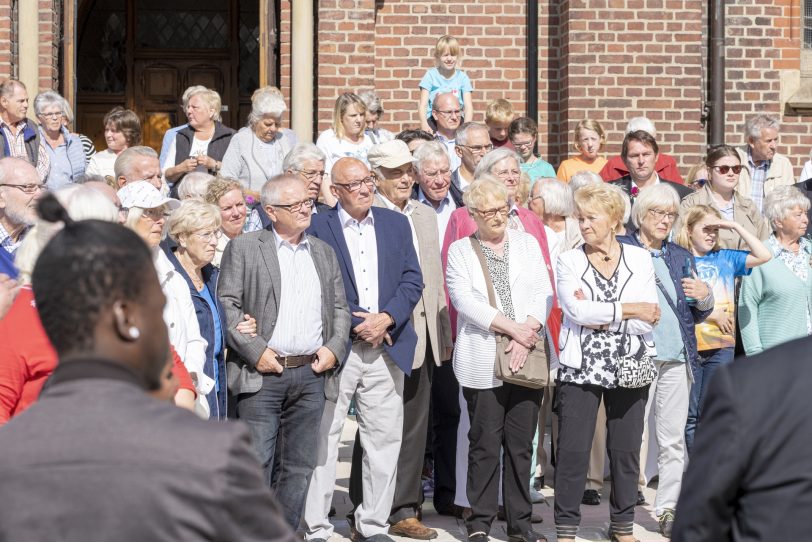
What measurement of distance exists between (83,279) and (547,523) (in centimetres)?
521

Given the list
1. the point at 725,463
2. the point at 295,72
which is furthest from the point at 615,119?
the point at 725,463

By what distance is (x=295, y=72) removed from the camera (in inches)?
428

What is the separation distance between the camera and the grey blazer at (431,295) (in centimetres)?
661

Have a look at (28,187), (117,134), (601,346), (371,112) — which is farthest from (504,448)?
(117,134)

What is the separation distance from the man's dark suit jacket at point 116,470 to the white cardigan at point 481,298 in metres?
4.31

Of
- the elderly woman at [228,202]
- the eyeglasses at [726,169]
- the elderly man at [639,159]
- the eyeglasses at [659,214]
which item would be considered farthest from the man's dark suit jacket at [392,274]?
the eyeglasses at [726,169]

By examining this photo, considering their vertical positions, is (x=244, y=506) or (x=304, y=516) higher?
(x=244, y=506)

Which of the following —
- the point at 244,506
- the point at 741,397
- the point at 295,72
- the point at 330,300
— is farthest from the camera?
the point at 295,72

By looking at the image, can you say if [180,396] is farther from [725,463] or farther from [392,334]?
[725,463]

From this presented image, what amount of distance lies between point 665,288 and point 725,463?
15.1 ft

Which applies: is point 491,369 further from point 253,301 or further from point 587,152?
point 587,152

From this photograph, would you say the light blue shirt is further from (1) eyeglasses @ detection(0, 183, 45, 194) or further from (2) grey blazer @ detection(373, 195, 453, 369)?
(1) eyeglasses @ detection(0, 183, 45, 194)

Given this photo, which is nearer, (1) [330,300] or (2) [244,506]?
(2) [244,506]

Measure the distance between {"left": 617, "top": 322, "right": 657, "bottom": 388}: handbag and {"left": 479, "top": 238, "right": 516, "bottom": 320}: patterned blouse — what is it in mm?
576
